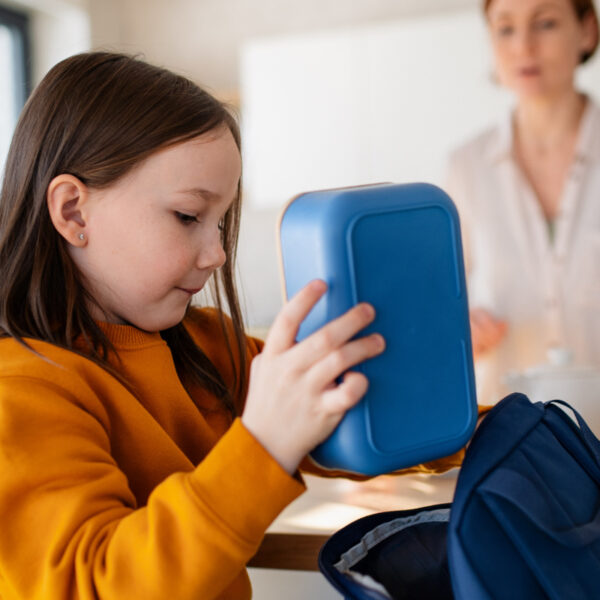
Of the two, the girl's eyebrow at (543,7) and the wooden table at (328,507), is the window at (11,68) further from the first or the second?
the wooden table at (328,507)

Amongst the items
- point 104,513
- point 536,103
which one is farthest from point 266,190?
point 104,513

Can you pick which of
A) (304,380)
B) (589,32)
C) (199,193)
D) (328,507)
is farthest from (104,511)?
(589,32)

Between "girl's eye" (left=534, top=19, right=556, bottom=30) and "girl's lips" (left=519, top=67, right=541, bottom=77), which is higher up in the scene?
"girl's eye" (left=534, top=19, right=556, bottom=30)

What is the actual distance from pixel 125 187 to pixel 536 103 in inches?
74.7

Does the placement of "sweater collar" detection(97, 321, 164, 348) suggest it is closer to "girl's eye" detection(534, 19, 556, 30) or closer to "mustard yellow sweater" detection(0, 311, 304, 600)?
"mustard yellow sweater" detection(0, 311, 304, 600)

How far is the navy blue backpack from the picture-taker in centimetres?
59

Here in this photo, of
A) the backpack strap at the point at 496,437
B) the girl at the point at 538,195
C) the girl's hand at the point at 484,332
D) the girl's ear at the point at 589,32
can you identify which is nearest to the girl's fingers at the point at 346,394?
the backpack strap at the point at 496,437

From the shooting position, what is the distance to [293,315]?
58 centimetres

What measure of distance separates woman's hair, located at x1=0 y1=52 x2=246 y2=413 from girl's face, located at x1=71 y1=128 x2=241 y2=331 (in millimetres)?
→ 16

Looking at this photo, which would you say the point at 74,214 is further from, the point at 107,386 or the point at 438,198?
the point at 438,198

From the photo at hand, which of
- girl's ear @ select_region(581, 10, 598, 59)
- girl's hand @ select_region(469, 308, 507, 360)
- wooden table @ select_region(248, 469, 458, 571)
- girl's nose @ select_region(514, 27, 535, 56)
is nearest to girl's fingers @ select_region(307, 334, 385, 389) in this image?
wooden table @ select_region(248, 469, 458, 571)

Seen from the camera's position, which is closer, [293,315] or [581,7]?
[293,315]

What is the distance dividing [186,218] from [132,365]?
0.16 meters

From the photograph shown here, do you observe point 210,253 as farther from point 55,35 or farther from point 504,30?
point 55,35
